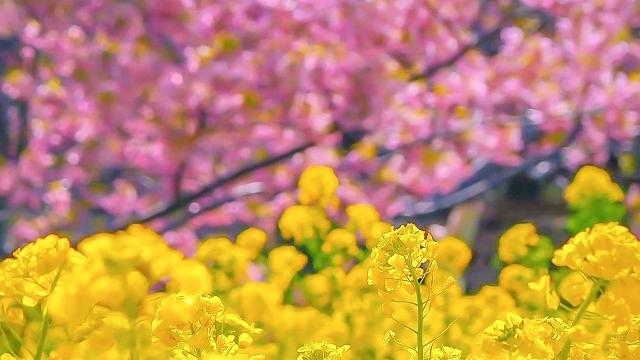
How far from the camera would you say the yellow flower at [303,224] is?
10.4ft

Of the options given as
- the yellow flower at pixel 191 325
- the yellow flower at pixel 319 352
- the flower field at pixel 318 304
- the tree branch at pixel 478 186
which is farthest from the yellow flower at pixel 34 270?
the tree branch at pixel 478 186

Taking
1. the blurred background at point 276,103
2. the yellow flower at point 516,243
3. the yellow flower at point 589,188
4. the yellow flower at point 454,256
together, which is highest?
the yellow flower at point 589,188

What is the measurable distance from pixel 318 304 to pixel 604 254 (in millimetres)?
1332

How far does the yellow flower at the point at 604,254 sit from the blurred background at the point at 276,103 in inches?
125

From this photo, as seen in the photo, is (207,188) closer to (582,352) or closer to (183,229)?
(183,229)

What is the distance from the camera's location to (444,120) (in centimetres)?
653

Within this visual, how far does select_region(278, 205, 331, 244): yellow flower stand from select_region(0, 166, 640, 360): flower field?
0.34 ft

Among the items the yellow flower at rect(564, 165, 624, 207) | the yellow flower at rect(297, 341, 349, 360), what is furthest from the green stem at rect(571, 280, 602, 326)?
the yellow flower at rect(564, 165, 624, 207)

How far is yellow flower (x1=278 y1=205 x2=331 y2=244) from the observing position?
3.17 m

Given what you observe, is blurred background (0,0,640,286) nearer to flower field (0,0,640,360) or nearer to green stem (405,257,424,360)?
flower field (0,0,640,360)

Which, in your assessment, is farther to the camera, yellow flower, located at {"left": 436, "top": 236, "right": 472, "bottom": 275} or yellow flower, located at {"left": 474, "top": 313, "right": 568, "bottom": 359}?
yellow flower, located at {"left": 436, "top": 236, "right": 472, "bottom": 275}

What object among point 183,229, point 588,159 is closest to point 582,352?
point 183,229

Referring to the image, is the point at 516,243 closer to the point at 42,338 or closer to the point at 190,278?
the point at 190,278

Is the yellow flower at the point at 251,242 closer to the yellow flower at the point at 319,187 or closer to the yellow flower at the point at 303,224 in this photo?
the yellow flower at the point at 303,224
